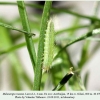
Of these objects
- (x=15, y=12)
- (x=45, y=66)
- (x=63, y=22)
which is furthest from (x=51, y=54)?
(x=15, y=12)

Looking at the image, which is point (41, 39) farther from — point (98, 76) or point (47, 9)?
point (98, 76)

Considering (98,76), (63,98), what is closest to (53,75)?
(63,98)

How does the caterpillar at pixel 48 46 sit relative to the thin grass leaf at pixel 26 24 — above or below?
below

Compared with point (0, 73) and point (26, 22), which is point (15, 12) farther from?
point (26, 22)

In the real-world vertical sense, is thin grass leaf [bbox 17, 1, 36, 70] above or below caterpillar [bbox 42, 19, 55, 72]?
above

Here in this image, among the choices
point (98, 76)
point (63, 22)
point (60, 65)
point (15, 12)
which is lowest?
point (60, 65)

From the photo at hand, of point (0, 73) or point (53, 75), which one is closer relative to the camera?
point (53, 75)

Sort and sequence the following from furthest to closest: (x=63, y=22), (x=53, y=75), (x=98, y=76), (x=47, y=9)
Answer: (x=63, y=22) → (x=98, y=76) → (x=53, y=75) → (x=47, y=9)

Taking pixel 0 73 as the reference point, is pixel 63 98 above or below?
below

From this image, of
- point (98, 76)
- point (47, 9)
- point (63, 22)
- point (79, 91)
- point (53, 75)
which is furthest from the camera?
point (63, 22)
